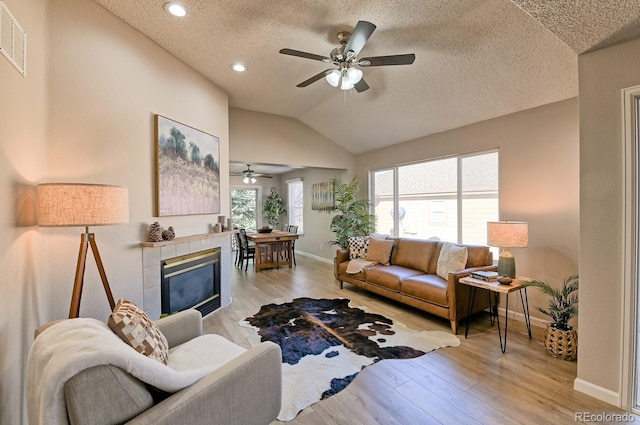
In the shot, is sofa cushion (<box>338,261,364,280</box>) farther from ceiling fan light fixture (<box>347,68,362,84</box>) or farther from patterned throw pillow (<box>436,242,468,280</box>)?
ceiling fan light fixture (<box>347,68,362,84</box>)

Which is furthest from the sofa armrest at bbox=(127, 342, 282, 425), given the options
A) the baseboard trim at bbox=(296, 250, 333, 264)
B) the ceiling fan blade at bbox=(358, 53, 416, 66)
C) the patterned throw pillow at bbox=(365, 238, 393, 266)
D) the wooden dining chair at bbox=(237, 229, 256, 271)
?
the baseboard trim at bbox=(296, 250, 333, 264)

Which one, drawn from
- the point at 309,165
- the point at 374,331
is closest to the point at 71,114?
the point at 374,331

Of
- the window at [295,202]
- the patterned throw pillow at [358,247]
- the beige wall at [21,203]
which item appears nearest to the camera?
the beige wall at [21,203]

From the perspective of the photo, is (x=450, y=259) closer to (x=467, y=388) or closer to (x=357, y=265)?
(x=357, y=265)

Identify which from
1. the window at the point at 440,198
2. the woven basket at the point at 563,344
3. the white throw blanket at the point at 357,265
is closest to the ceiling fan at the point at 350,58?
the window at the point at 440,198

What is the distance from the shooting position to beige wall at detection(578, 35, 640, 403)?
75.8 inches

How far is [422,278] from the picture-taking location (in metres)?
3.59

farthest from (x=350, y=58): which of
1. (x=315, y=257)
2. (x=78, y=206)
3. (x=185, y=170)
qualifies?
(x=315, y=257)

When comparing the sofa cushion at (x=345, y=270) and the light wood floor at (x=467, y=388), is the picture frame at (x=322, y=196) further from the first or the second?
the light wood floor at (x=467, y=388)

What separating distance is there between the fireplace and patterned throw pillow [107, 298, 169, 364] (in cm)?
159

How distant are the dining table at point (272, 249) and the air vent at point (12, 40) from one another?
14.9 feet

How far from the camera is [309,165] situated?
5.63 metres

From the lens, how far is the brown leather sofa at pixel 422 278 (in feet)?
10.2

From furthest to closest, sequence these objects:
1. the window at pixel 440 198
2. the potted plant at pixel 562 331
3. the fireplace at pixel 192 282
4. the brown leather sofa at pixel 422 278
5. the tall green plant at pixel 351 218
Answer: the tall green plant at pixel 351 218, the window at pixel 440 198, the brown leather sofa at pixel 422 278, the fireplace at pixel 192 282, the potted plant at pixel 562 331
